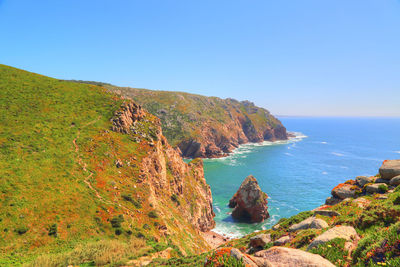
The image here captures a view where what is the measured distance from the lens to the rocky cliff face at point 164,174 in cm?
4638

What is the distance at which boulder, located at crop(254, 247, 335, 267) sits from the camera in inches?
370

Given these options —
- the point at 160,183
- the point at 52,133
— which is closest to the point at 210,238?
the point at 160,183

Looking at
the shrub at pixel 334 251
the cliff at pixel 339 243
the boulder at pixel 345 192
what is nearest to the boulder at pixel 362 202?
the cliff at pixel 339 243

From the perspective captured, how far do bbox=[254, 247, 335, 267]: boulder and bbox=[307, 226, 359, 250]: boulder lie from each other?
7.83ft

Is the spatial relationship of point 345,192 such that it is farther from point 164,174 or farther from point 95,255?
point 164,174

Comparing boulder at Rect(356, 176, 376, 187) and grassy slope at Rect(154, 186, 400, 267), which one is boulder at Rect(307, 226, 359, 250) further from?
boulder at Rect(356, 176, 376, 187)

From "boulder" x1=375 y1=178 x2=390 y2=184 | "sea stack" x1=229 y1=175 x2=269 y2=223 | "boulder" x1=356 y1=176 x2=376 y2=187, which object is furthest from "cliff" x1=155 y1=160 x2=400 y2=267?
"sea stack" x1=229 y1=175 x2=269 y2=223

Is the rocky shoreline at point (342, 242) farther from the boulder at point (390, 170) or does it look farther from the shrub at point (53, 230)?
the shrub at point (53, 230)

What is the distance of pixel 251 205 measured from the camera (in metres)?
66.3

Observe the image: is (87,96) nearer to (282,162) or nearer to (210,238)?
(210,238)

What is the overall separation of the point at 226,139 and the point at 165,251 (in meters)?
157

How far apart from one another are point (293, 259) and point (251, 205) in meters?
61.0

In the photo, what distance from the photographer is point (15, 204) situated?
25.3 metres

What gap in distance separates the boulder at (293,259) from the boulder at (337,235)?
2.39 meters
